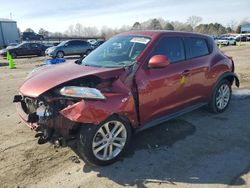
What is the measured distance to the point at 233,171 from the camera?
3.77 m

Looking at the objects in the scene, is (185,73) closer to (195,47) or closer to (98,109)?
(195,47)

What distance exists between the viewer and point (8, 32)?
168 feet

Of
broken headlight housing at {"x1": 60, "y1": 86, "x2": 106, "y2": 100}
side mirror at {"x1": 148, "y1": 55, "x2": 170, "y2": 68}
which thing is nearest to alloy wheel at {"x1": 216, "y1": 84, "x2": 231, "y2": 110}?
side mirror at {"x1": 148, "y1": 55, "x2": 170, "y2": 68}

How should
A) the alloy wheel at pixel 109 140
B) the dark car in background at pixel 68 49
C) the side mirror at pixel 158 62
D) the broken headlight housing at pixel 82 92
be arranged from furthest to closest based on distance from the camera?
the dark car in background at pixel 68 49 → the side mirror at pixel 158 62 → the alloy wheel at pixel 109 140 → the broken headlight housing at pixel 82 92

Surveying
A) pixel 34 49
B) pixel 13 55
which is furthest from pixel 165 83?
pixel 34 49

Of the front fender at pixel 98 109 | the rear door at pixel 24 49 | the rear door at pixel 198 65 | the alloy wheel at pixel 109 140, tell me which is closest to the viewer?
the front fender at pixel 98 109

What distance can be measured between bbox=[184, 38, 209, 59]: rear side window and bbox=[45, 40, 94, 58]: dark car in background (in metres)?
18.7

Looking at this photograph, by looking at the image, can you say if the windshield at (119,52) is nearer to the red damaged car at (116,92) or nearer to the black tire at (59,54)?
the red damaged car at (116,92)

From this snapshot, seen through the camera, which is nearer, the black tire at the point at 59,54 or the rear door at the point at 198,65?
the rear door at the point at 198,65

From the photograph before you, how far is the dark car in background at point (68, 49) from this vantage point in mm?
23062

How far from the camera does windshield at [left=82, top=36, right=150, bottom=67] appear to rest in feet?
14.6

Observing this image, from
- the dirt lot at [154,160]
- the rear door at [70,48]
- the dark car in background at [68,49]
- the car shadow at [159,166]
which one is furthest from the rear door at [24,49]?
the car shadow at [159,166]

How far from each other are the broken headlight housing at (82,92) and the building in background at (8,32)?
50.4 metres

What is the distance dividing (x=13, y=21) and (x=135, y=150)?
2135 inches
